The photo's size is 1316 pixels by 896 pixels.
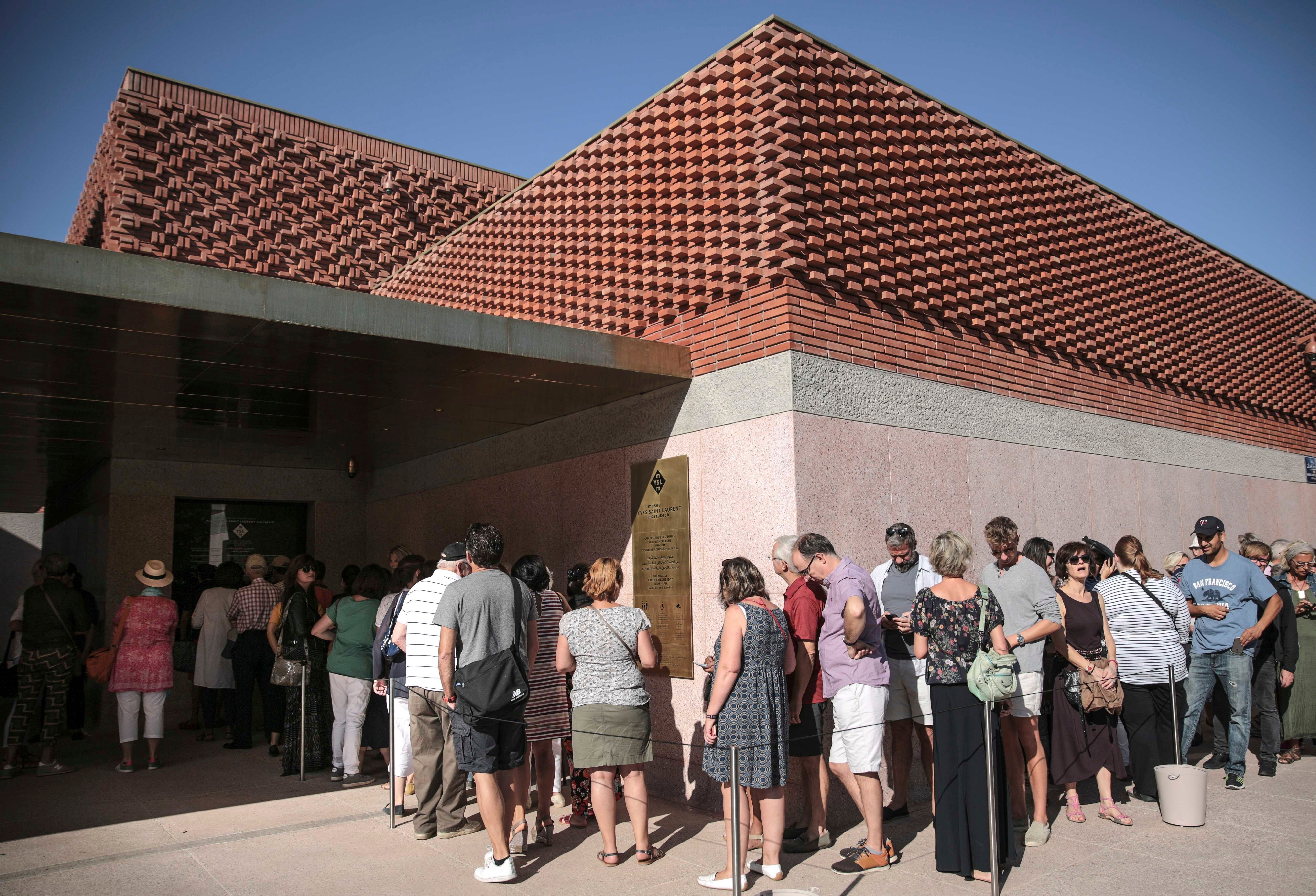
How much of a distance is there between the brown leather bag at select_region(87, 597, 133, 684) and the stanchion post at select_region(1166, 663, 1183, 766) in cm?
853

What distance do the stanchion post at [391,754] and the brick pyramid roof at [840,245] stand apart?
3311 mm

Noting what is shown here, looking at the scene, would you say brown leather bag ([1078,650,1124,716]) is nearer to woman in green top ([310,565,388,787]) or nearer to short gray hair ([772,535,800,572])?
short gray hair ([772,535,800,572])

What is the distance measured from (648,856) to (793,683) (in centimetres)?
130

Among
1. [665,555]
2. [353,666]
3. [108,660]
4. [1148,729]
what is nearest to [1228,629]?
[1148,729]

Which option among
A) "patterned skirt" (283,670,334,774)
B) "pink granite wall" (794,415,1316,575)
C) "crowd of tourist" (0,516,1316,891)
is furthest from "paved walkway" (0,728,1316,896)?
"pink granite wall" (794,415,1316,575)

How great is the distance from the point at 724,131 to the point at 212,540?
348 inches

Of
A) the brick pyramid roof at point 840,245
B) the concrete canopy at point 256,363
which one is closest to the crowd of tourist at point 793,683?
the concrete canopy at point 256,363

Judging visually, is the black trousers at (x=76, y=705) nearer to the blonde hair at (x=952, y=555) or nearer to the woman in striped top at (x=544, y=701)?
the woman in striped top at (x=544, y=701)

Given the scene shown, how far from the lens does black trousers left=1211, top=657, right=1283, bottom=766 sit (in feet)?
24.1

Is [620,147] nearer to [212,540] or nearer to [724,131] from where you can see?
[724,131]

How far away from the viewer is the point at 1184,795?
5875 mm

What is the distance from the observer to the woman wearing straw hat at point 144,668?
8.37 metres

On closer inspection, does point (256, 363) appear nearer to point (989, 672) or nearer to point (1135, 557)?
point (989, 672)

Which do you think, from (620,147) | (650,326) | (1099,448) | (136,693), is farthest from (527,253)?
(1099,448)
